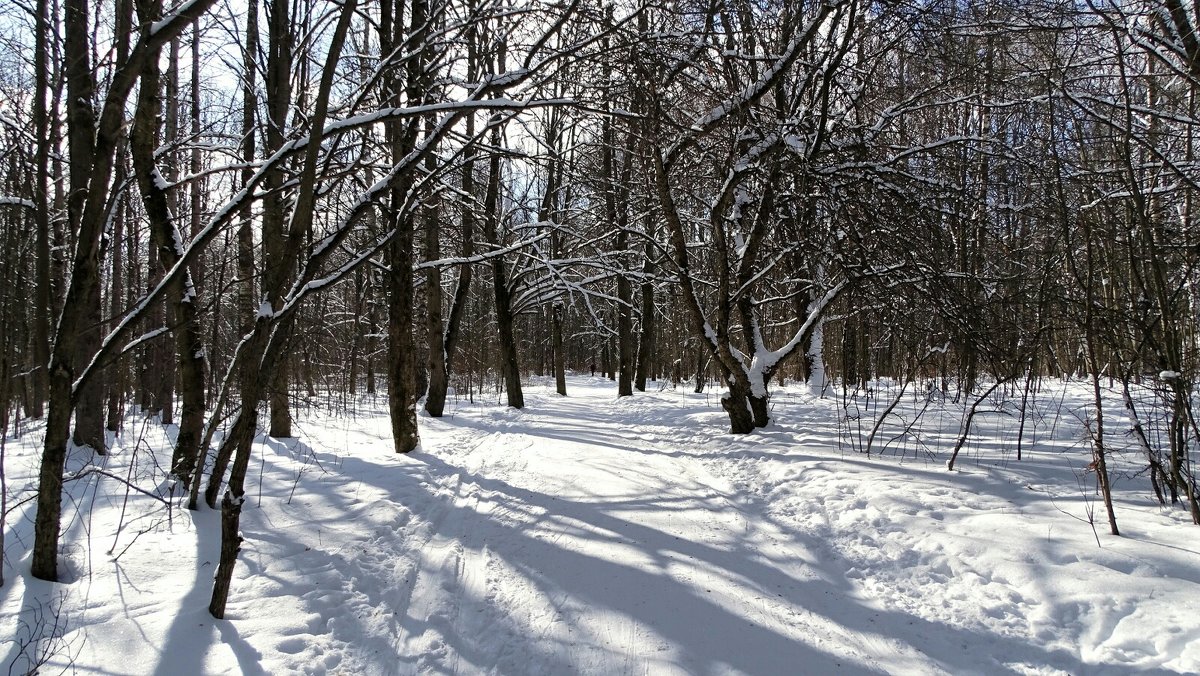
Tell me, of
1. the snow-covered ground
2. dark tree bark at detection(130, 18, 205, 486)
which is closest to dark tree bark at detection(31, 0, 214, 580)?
the snow-covered ground

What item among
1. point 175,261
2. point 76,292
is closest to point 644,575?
point 76,292

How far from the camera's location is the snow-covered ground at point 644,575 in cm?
289

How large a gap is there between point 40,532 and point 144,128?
3.08 metres

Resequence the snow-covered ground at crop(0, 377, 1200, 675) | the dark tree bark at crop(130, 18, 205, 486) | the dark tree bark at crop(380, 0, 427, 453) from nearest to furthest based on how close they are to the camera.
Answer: the snow-covered ground at crop(0, 377, 1200, 675)
the dark tree bark at crop(130, 18, 205, 486)
the dark tree bark at crop(380, 0, 427, 453)

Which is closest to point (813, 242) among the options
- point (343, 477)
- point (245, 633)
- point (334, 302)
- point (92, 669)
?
point (343, 477)

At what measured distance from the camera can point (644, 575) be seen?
3871 mm

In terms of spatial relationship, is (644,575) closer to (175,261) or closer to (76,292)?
(76,292)

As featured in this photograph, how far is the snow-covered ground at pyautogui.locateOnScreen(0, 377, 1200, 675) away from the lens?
2891 mm

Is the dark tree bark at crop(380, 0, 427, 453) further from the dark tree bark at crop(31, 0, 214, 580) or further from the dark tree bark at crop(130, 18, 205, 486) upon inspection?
the dark tree bark at crop(31, 0, 214, 580)

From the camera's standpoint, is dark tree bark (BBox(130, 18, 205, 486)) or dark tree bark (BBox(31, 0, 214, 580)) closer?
dark tree bark (BBox(31, 0, 214, 580))

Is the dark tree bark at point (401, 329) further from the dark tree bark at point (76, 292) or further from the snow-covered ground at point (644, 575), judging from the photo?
the dark tree bark at point (76, 292)

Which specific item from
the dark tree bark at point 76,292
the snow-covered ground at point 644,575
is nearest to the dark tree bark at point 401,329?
the snow-covered ground at point 644,575

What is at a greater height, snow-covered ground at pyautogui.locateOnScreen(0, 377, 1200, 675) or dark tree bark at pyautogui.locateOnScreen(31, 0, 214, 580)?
dark tree bark at pyautogui.locateOnScreen(31, 0, 214, 580)

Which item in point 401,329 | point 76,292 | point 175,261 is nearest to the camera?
point 76,292
